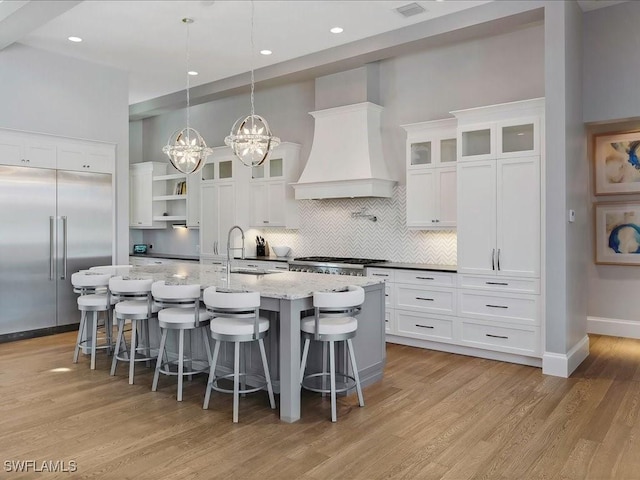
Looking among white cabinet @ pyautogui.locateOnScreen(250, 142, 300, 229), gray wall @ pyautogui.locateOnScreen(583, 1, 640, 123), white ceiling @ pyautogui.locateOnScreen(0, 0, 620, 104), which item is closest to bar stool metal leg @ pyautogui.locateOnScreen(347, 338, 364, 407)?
white ceiling @ pyautogui.locateOnScreen(0, 0, 620, 104)

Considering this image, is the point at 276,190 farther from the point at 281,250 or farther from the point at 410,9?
the point at 410,9

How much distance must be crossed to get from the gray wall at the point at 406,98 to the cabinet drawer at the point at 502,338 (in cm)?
103

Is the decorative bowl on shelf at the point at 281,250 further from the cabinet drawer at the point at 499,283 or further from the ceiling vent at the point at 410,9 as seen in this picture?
the ceiling vent at the point at 410,9

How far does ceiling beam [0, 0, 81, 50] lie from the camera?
4.42 m

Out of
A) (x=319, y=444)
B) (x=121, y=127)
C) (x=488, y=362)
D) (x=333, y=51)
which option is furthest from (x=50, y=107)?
(x=488, y=362)

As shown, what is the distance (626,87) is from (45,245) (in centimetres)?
673

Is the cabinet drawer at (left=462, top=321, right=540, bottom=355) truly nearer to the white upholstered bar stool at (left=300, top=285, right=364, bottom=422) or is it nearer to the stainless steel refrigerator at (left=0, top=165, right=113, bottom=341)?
the white upholstered bar stool at (left=300, top=285, right=364, bottom=422)

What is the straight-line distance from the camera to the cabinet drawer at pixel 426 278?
17.3ft

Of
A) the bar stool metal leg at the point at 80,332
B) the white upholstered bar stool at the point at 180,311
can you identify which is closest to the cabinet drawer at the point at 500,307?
the white upholstered bar stool at the point at 180,311

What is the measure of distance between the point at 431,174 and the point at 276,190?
7.92 ft

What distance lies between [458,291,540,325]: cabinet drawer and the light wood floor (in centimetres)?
50

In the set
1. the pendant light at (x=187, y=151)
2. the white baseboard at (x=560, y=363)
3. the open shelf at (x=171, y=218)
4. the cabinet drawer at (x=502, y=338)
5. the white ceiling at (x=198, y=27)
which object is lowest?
the white baseboard at (x=560, y=363)

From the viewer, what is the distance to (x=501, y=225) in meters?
4.96

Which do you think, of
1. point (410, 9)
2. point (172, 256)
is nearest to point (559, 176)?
point (410, 9)
